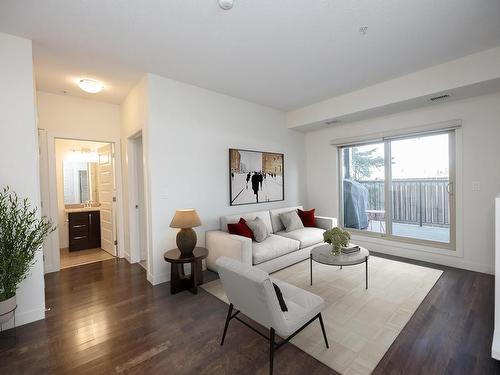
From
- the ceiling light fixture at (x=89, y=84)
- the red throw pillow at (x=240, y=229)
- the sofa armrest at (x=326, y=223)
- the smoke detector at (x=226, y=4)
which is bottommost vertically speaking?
the sofa armrest at (x=326, y=223)

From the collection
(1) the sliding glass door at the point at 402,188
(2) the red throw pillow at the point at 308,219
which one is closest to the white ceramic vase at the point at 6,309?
(2) the red throw pillow at the point at 308,219

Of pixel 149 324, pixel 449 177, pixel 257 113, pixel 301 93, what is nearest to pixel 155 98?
pixel 257 113

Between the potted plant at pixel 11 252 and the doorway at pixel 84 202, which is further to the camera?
the doorway at pixel 84 202

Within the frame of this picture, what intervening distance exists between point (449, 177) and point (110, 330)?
4779 millimetres

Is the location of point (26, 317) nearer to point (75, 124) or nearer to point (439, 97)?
point (75, 124)

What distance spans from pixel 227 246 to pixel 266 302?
1758 millimetres

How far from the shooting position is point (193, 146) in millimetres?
3602

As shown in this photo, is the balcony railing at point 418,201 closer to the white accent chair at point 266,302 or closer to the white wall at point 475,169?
the white wall at point 475,169

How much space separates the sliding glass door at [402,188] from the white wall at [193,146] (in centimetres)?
170

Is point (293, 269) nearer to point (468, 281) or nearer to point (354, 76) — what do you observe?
point (468, 281)

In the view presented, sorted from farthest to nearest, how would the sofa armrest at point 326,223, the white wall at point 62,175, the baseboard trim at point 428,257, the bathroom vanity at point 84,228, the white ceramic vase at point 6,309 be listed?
the white wall at point 62,175, the bathroom vanity at point 84,228, the sofa armrest at point 326,223, the baseboard trim at point 428,257, the white ceramic vase at point 6,309

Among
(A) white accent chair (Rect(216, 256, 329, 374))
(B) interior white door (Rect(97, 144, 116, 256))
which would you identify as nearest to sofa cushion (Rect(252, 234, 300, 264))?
(A) white accent chair (Rect(216, 256, 329, 374))

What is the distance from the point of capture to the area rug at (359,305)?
6.09 feet

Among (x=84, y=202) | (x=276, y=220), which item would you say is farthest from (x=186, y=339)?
(x=84, y=202)
